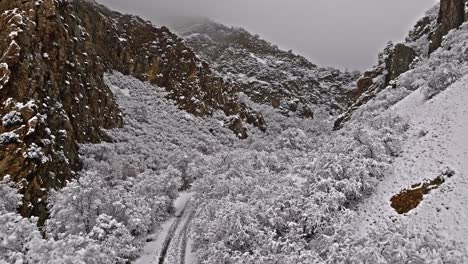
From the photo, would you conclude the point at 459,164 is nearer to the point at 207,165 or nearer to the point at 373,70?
the point at 207,165

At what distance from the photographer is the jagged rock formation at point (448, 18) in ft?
158

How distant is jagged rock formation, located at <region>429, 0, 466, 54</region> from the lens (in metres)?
48.2

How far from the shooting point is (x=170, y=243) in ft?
97.8

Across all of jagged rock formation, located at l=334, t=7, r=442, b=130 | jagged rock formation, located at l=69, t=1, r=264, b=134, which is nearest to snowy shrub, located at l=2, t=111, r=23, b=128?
jagged rock formation, located at l=334, t=7, r=442, b=130

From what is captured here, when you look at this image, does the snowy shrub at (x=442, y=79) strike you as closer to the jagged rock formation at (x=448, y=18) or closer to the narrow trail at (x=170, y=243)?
the jagged rock formation at (x=448, y=18)

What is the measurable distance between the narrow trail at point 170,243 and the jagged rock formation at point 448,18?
38.5 metres

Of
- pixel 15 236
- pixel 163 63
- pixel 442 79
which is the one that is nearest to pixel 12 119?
pixel 15 236

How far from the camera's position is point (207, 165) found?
56.9 m

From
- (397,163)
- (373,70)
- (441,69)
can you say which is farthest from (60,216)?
(373,70)

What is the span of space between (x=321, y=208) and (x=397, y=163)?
6.52 meters

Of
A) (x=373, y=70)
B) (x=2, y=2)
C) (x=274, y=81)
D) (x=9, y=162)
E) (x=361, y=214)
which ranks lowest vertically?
(x=361, y=214)

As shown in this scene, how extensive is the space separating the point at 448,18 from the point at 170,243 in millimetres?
44152

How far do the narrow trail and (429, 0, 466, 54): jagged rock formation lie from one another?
38.5 m

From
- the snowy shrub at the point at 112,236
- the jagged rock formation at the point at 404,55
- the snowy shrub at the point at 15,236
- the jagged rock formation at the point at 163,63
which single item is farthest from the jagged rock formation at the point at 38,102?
the jagged rock formation at the point at 163,63
